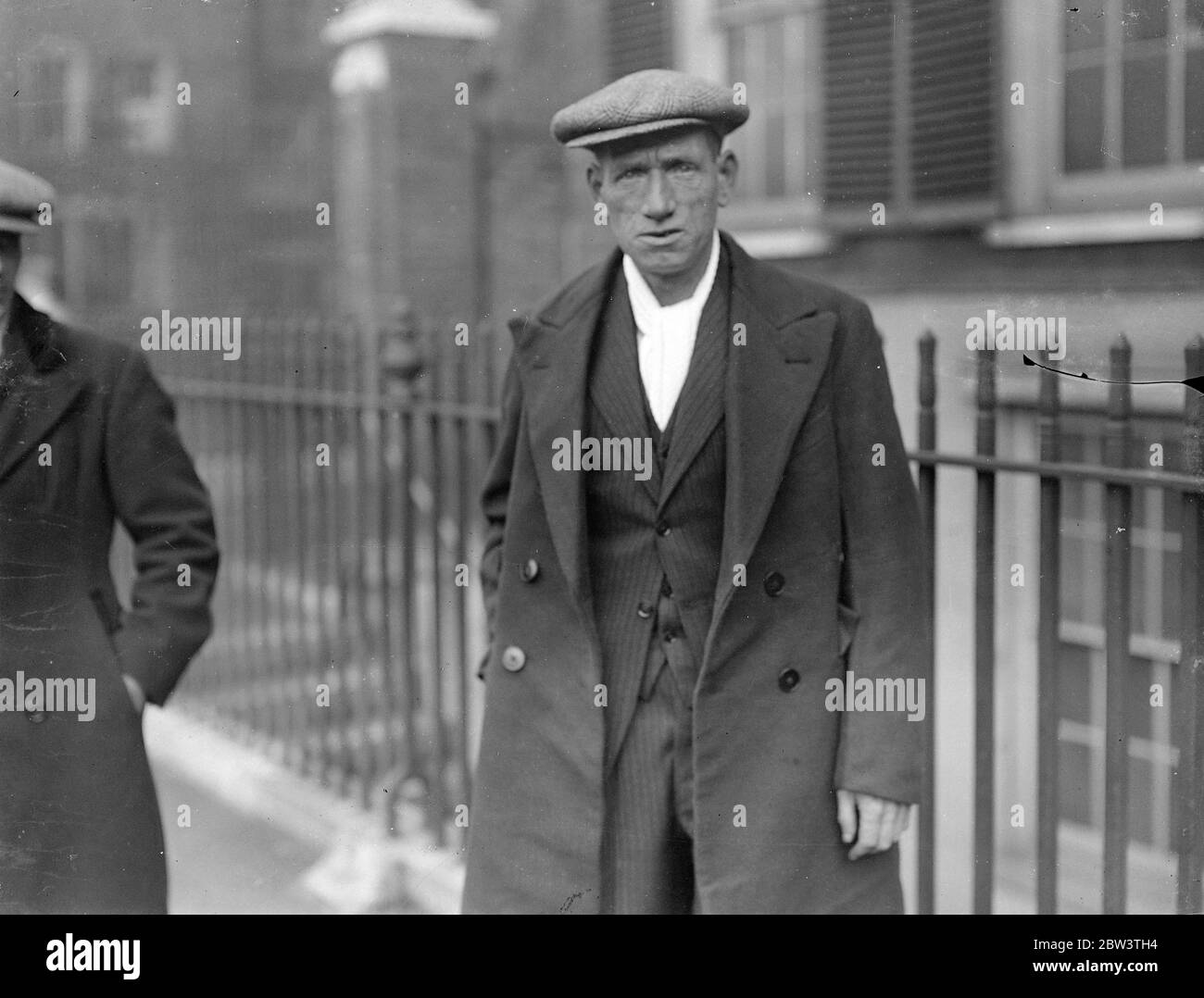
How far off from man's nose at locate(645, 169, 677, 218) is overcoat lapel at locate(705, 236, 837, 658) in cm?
28

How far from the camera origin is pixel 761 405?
8.68ft

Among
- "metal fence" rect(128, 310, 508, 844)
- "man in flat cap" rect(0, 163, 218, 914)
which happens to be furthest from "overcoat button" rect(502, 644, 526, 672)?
"metal fence" rect(128, 310, 508, 844)

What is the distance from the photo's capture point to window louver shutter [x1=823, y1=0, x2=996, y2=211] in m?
4.63

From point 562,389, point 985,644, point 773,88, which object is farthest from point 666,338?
point 773,88

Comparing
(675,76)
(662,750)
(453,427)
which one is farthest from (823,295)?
(453,427)

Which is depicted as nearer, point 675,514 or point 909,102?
point 675,514

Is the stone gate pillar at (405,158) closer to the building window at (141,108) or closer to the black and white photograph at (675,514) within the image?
the black and white photograph at (675,514)

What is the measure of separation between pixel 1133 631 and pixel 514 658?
297 cm

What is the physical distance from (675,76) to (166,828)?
339 centimetres

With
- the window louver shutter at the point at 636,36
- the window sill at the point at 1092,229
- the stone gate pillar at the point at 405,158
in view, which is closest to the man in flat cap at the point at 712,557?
the window sill at the point at 1092,229

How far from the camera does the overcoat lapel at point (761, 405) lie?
263cm

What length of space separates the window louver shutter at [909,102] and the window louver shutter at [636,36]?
84 cm

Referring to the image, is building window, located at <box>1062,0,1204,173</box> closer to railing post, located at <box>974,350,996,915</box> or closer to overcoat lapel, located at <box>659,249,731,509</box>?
railing post, located at <box>974,350,996,915</box>

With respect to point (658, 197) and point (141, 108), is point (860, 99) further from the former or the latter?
point (141, 108)
